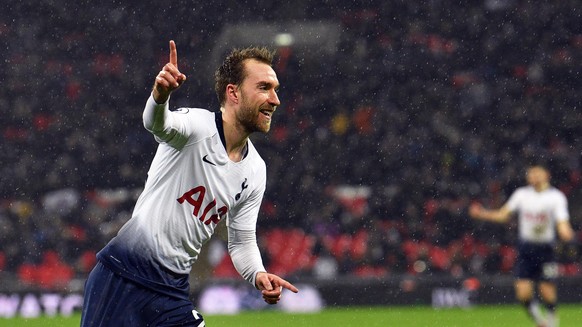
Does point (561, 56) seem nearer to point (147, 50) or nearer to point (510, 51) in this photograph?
point (510, 51)

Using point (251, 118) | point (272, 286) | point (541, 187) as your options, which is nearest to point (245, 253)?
point (272, 286)

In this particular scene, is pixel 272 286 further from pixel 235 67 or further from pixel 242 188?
pixel 235 67

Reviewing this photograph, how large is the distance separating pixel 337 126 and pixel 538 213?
893 cm

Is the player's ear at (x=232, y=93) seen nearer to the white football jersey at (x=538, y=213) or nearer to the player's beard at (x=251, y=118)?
the player's beard at (x=251, y=118)

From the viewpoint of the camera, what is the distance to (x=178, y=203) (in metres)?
4.71

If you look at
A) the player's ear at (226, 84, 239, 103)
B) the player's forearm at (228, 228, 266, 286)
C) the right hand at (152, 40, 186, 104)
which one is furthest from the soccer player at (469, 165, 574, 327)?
the right hand at (152, 40, 186, 104)

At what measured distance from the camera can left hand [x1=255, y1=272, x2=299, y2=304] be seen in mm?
4816

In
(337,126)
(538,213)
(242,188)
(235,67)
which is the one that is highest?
(337,126)

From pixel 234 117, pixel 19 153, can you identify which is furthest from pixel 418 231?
pixel 234 117

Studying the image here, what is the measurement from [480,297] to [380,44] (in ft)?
27.1

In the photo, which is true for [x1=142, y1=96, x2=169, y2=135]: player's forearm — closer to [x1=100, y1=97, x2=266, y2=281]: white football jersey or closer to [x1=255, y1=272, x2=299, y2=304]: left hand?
[x1=100, y1=97, x2=266, y2=281]: white football jersey

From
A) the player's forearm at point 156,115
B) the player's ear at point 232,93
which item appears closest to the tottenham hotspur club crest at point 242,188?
the player's ear at point 232,93

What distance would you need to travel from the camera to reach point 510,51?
2234cm

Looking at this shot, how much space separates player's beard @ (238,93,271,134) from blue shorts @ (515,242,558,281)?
809cm
